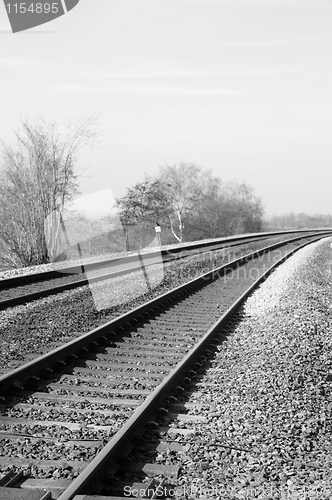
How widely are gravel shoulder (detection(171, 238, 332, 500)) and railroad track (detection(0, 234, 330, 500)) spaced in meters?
0.30

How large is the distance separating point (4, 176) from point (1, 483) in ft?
64.7

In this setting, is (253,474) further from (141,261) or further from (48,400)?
(141,261)

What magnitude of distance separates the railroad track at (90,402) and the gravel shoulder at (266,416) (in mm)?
300

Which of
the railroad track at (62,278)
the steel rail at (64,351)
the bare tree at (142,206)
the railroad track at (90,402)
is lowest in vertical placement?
the railroad track at (90,402)

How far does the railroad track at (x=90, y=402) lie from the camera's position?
3.40 meters

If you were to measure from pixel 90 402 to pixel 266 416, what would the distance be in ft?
5.20

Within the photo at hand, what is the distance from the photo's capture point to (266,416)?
451 centimetres

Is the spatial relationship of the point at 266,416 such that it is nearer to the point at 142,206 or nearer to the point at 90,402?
the point at 90,402

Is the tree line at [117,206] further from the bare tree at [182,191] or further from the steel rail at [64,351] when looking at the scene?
the steel rail at [64,351]

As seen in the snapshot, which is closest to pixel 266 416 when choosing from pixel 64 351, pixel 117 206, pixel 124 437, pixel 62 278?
pixel 124 437

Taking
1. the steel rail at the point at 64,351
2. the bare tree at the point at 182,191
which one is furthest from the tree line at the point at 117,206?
the steel rail at the point at 64,351

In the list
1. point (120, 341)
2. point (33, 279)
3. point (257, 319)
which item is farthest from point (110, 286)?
point (120, 341)

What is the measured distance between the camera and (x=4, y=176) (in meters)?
21.7

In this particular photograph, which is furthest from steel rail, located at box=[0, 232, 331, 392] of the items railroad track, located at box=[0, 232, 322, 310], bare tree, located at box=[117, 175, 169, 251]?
bare tree, located at box=[117, 175, 169, 251]
